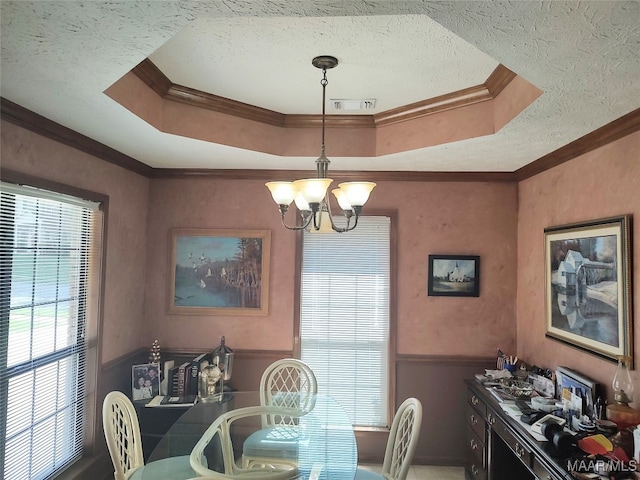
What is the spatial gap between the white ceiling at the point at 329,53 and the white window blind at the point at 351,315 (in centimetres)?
84

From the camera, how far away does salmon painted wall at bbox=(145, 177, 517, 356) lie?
375 centimetres

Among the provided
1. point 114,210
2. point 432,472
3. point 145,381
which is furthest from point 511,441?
point 114,210

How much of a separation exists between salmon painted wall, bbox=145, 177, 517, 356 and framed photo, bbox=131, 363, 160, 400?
404mm

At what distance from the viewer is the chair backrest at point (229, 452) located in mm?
2127

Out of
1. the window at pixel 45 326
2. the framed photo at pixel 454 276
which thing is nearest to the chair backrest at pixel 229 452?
the window at pixel 45 326

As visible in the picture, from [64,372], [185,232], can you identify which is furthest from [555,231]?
[64,372]

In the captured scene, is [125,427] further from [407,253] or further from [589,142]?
[589,142]

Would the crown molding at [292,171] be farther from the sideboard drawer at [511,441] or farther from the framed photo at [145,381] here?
the sideboard drawer at [511,441]

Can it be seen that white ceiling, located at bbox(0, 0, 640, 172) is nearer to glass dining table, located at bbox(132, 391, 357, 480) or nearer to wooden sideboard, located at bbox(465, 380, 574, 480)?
wooden sideboard, located at bbox(465, 380, 574, 480)

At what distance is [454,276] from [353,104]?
1.82 meters

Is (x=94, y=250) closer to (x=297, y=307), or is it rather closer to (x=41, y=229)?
(x=41, y=229)

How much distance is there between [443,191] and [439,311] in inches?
42.3

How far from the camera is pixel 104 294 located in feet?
10.4

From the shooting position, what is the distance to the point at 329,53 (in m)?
2.15
